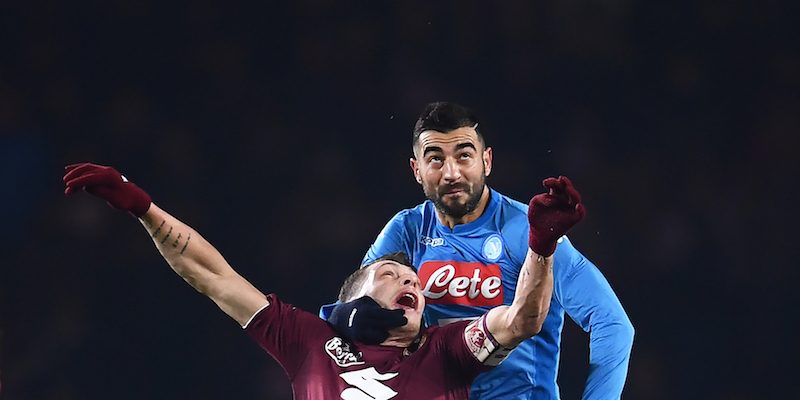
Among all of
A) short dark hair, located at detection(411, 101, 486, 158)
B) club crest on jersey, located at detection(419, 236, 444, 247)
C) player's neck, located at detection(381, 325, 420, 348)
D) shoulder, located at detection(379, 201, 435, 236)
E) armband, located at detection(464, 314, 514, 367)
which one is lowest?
player's neck, located at detection(381, 325, 420, 348)

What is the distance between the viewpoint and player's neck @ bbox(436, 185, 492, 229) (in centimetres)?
249

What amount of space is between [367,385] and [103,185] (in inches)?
29.3

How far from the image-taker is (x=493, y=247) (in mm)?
2416

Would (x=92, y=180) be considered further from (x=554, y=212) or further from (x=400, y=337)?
(x=554, y=212)

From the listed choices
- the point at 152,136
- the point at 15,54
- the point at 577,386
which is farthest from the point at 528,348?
the point at 15,54

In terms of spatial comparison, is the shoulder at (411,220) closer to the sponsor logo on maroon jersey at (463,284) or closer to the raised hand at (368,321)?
the sponsor logo on maroon jersey at (463,284)

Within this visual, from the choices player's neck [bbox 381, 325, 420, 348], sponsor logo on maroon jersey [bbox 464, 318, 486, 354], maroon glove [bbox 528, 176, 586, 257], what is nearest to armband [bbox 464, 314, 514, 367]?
sponsor logo on maroon jersey [bbox 464, 318, 486, 354]

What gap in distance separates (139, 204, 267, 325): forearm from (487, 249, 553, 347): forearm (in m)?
0.61

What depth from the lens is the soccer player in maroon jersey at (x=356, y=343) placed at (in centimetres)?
189

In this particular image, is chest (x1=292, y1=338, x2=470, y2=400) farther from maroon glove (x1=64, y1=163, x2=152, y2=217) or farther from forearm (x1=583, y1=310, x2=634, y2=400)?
maroon glove (x1=64, y1=163, x2=152, y2=217)

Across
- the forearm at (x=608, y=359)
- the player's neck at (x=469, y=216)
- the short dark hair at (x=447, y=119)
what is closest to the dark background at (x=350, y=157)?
the player's neck at (x=469, y=216)

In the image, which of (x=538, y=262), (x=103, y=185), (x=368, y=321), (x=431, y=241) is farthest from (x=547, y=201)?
(x=103, y=185)

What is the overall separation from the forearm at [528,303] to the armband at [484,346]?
19 millimetres

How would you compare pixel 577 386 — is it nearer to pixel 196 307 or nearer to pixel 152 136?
pixel 196 307
